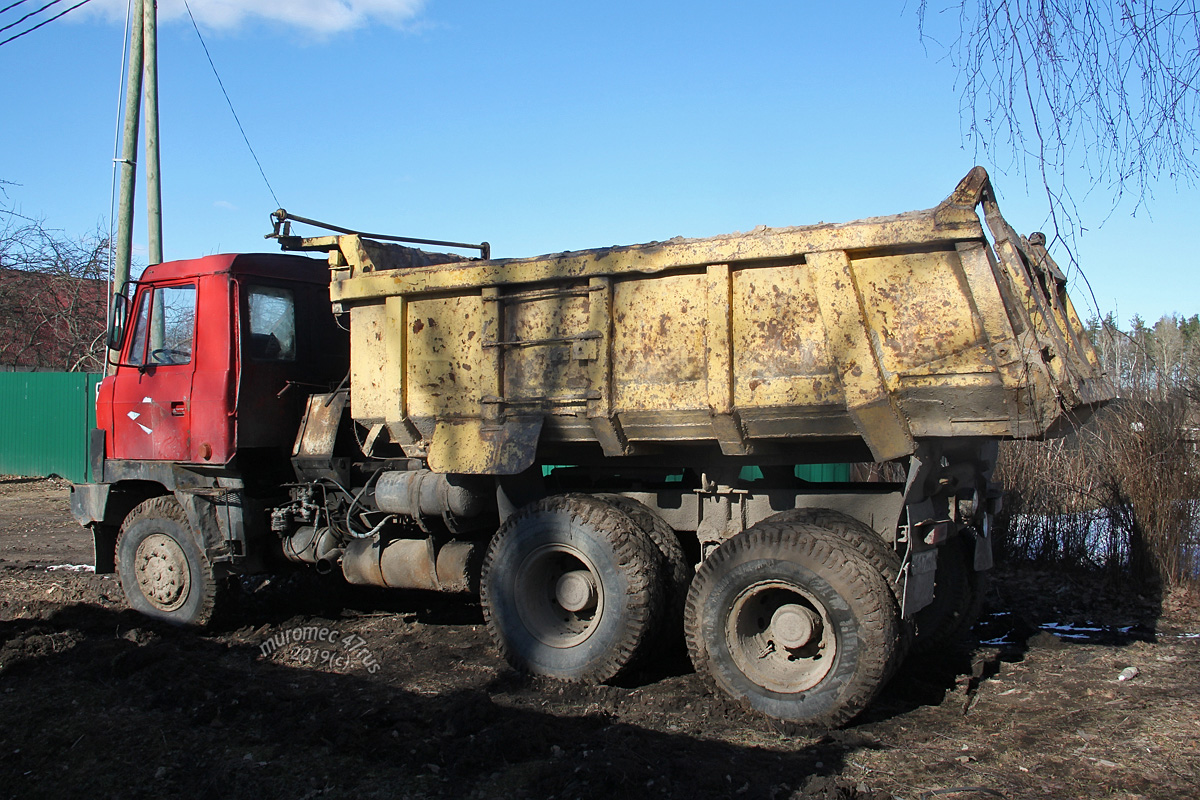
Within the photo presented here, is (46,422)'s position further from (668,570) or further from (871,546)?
(871,546)

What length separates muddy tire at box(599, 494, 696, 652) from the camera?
16.9 feet

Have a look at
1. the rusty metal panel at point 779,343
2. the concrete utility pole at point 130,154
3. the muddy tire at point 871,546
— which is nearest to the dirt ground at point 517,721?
the muddy tire at point 871,546

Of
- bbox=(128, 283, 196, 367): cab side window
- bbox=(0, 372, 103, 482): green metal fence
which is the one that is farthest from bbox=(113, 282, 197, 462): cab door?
bbox=(0, 372, 103, 482): green metal fence

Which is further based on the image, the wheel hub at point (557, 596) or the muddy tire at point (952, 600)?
the muddy tire at point (952, 600)

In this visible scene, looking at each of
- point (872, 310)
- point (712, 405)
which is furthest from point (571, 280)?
point (872, 310)

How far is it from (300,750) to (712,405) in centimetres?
259

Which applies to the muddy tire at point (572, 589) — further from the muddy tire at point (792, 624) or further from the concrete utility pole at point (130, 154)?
the concrete utility pole at point (130, 154)

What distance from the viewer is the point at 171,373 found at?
22.2 feet

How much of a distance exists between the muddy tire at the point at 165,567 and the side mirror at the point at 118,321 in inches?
48.6

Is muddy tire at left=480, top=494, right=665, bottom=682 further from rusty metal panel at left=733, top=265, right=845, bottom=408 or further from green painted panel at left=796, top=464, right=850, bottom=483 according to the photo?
green painted panel at left=796, top=464, right=850, bottom=483

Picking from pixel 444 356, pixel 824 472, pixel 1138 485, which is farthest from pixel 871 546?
pixel 824 472

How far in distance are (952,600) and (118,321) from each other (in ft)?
20.6

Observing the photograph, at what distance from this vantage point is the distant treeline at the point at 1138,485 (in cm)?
704

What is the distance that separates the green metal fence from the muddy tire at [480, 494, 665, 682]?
1313 centimetres
